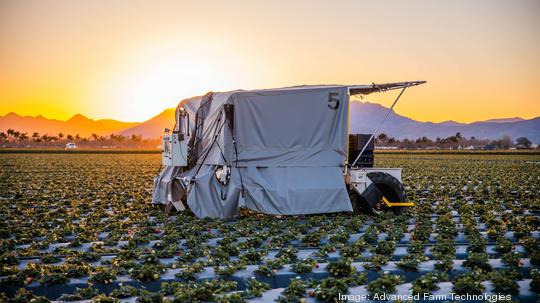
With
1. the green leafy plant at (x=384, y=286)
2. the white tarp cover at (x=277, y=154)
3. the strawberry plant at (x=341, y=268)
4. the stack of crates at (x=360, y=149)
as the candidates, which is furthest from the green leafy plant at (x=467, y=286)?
the stack of crates at (x=360, y=149)

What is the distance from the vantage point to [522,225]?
1295cm

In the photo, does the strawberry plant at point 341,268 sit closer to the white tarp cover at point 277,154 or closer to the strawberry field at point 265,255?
the strawberry field at point 265,255

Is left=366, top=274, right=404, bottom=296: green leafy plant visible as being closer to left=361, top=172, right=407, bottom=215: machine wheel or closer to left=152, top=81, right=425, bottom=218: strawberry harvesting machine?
left=152, top=81, right=425, bottom=218: strawberry harvesting machine

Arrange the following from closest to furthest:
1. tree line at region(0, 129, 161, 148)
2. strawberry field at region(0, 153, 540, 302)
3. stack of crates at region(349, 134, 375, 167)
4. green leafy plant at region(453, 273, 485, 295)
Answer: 1. green leafy plant at region(453, 273, 485, 295)
2. strawberry field at region(0, 153, 540, 302)
3. stack of crates at region(349, 134, 375, 167)
4. tree line at region(0, 129, 161, 148)

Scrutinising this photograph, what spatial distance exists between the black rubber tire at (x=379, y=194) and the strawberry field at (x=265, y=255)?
0.48 metres

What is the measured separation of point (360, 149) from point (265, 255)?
683cm

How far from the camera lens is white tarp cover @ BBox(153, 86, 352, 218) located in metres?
14.5

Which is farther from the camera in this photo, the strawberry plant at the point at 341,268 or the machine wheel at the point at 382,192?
the machine wheel at the point at 382,192

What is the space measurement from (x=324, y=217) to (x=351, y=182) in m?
1.54

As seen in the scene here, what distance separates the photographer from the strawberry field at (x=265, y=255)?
732 cm

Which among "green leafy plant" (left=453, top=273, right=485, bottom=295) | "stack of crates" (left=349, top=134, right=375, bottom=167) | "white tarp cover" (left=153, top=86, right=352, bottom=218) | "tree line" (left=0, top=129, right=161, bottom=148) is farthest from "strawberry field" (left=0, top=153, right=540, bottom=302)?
"tree line" (left=0, top=129, right=161, bottom=148)

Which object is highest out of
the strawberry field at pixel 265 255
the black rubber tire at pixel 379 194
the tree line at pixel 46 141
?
the tree line at pixel 46 141

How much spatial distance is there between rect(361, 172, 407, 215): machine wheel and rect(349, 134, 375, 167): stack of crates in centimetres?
72

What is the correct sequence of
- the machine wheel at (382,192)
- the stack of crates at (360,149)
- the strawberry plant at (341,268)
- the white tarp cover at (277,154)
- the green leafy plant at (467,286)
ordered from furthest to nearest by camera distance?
1. the stack of crates at (360,149)
2. the machine wheel at (382,192)
3. the white tarp cover at (277,154)
4. the strawberry plant at (341,268)
5. the green leafy plant at (467,286)
